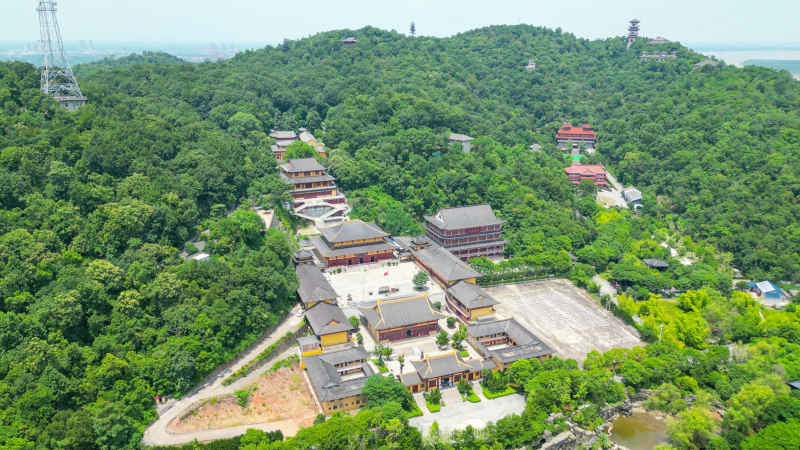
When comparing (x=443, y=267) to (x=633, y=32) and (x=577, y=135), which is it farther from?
(x=633, y=32)

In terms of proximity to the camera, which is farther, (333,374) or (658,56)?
(658,56)

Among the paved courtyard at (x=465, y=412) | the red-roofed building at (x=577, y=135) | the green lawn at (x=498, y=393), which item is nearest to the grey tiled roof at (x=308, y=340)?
the paved courtyard at (x=465, y=412)

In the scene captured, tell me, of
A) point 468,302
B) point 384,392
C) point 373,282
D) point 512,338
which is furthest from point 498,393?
point 373,282

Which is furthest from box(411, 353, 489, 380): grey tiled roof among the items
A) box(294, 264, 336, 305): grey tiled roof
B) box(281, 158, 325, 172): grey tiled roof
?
box(281, 158, 325, 172): grey tiled roof

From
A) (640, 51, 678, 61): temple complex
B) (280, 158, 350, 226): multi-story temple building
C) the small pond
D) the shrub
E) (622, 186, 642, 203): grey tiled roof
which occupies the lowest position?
the small pond

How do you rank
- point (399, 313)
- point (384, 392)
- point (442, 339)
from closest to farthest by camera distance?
point (384, 392) → point (442, 339) → point (399, 313)

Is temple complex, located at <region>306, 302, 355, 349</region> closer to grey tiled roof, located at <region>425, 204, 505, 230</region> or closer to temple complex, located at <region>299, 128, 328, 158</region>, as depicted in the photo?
grey tiled roof, located at <region>425, 204, 505, 230</region>

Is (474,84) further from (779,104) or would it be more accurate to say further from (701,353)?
(701,353)

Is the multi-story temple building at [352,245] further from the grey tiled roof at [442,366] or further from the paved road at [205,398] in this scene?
the grey tiled roof at [442,366]
